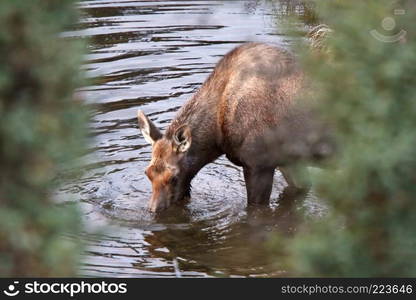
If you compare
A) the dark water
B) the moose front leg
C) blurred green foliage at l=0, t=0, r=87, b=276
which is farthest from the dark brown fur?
blurred green foliage at l=0, t=0, r=87, b=276

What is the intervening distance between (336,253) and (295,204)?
5.92 m

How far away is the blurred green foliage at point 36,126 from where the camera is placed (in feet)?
15.2

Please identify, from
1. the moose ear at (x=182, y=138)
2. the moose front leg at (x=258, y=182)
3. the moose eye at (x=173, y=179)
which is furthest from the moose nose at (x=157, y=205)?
the moose front leg at (x=258, y=182)

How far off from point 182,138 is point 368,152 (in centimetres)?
536

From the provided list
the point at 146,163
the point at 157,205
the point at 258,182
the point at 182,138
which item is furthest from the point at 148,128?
the point at 146,163

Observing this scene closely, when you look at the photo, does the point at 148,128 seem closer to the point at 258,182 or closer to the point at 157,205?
the point at 157,205

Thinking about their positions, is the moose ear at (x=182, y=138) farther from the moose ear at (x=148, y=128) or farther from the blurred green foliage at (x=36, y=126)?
the blurred green foliage at (x=36, y=126)

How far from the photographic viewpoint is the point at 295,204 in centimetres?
1119

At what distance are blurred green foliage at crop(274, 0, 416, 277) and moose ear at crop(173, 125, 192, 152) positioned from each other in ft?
15.6

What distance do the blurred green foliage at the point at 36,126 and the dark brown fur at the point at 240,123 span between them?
537cm

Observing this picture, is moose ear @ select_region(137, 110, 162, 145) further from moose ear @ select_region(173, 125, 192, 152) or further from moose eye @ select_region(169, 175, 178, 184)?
moose eye @ select_region(169, 175, 178, 184)

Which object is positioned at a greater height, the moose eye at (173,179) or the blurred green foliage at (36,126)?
the blurred green foliage at (36,126)

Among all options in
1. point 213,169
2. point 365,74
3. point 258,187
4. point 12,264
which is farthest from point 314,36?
point 12,264

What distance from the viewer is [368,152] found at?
502cm
